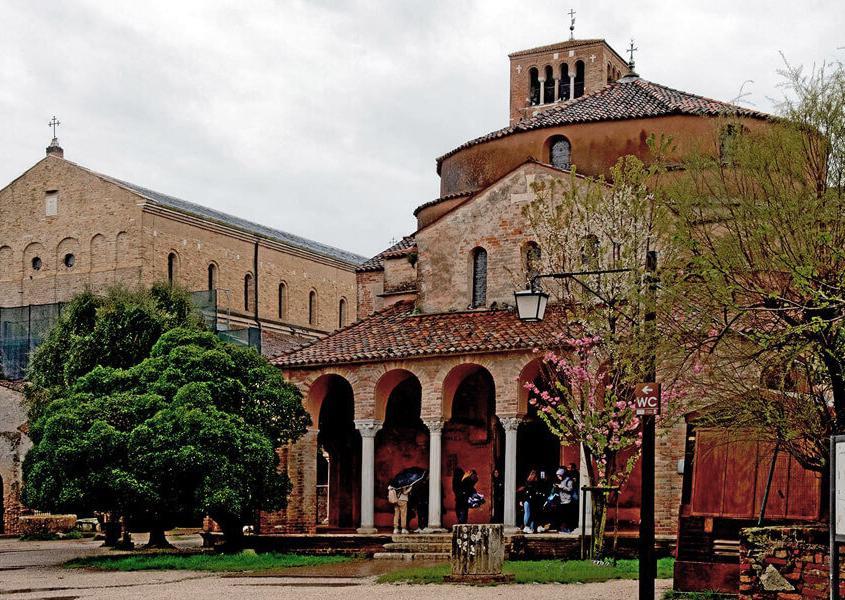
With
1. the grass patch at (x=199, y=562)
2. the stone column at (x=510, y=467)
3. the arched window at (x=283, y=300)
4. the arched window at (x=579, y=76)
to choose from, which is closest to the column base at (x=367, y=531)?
the grass patch at (x=199, y=562)

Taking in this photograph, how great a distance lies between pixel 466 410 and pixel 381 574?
10.4m

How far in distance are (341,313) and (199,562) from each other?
36328 mm

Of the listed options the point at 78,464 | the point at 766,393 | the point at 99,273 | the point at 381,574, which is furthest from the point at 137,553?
the point at 99,273

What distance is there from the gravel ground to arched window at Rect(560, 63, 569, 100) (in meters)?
34.6

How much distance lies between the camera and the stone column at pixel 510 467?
29.1 m

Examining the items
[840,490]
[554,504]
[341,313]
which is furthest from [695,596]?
[341,313]

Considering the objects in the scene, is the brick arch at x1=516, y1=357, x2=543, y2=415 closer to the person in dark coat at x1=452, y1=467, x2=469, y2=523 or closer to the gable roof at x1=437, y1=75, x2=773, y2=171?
the person in dark coat at x1=452, y1=467, x2=469, y2=523

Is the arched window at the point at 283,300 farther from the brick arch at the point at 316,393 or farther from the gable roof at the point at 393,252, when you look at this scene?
the brick arch at the point at 316,393

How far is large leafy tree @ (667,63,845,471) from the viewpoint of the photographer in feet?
45.2

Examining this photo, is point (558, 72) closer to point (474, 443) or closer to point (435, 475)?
point (474, 443)

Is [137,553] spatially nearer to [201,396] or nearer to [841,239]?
[201,396]

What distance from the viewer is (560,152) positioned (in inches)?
1334

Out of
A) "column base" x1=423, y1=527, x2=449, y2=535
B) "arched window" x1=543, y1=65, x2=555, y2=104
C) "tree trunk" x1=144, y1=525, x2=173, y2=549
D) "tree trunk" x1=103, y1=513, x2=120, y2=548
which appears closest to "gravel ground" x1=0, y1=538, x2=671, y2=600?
"tree trunk" x1=144, y1=525, x2=173, y2=549

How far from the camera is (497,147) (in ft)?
115
